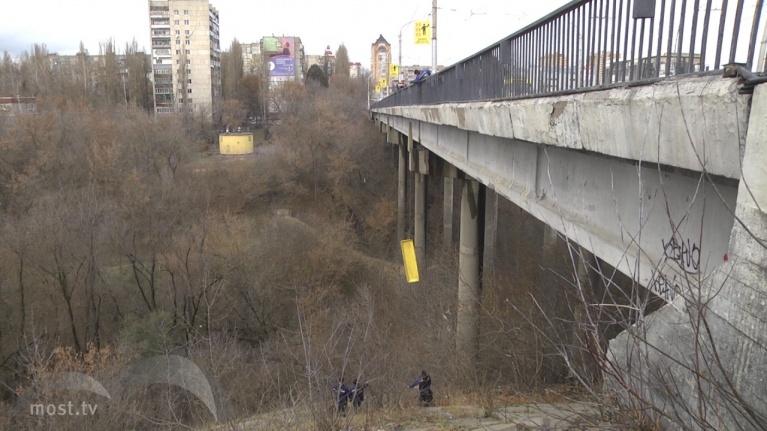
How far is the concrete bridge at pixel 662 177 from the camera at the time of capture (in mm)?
2303

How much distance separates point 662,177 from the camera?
355 centimetres

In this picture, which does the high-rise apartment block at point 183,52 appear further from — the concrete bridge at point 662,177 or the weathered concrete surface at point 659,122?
the weathered concrete surface at point 659,122

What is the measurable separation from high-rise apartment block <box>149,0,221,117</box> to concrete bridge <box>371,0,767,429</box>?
66.7m

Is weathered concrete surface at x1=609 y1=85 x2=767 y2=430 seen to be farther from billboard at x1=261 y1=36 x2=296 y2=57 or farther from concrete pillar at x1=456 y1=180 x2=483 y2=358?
billboard at x1=261 y1=36 x2=296 y2=57

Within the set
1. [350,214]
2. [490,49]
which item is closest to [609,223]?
[490,49]

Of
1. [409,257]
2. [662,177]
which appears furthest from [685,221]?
[409,257]

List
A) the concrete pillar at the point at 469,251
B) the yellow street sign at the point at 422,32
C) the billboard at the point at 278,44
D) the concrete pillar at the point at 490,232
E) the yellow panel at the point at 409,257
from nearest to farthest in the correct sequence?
the concrete pillar at the point at 469,251 < the yellow panel at the point at 409,257 < the yellow street sign at the point at 422,32 < the concrete pillar at the point at 490,232 < the billboard at the point at 278,44

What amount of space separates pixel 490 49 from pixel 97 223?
834 inches

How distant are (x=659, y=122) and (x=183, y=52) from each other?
75.6 m

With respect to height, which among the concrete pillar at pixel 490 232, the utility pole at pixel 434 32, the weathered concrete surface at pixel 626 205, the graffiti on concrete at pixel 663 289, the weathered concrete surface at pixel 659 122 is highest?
the utility pole at pixel 434 32

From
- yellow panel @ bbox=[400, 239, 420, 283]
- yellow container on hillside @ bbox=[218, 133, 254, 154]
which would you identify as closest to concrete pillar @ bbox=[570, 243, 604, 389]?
yellow panel @ bbox=[400, 239, 420, 283]

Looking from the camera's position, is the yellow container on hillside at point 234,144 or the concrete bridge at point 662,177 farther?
the yellow container on hillside at point 234,144

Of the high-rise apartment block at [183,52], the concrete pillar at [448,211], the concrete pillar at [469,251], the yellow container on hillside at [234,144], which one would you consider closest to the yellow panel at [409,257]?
the concrete pillar at [469,251]

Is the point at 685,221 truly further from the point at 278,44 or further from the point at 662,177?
the point at 278,44
